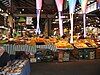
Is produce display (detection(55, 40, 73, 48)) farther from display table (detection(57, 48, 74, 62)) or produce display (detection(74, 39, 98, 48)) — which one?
produce display (detection(74, 39, 98, 48))

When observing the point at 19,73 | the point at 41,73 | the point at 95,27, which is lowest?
the point at 41,73

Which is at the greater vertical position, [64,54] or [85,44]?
[85,44]

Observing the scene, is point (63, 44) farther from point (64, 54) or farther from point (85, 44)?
point (85, 44)

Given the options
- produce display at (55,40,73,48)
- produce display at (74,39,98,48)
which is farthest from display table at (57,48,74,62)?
produce display at (74,39,98,48)

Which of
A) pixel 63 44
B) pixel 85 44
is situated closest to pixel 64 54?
pixel 63 44

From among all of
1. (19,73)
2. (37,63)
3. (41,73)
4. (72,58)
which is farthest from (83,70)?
(19,73)

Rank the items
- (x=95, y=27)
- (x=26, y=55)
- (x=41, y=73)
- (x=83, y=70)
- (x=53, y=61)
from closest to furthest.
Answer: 1. (x=41, y=73)
2. (x=83, y=70)
3. (x=26, y=55)
4. (x=53, y=61)
5. (x=95, y=27)

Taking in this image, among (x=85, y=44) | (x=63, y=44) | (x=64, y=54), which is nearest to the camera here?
(x=63, y=44)

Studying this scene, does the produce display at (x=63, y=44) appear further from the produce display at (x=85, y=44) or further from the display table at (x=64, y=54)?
the produce display at (x=85, y=44)

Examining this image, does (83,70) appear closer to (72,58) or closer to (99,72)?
(99,72)

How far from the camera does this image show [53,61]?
12.3m

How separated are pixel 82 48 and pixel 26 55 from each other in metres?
3.16

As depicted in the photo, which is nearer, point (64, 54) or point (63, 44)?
point (63, 44)

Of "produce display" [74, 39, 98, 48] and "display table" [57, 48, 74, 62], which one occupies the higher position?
"produce display" [74, 39, 98, 48]
